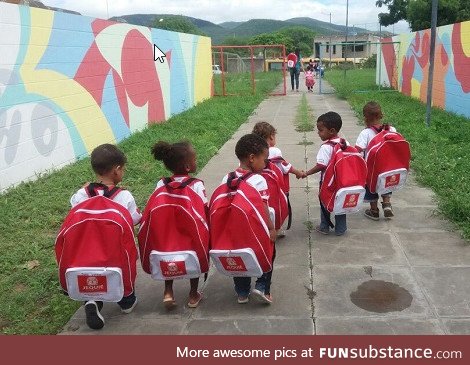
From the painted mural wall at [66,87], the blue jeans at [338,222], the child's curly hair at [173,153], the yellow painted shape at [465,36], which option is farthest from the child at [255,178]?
the yellow painted shape at [465,36]

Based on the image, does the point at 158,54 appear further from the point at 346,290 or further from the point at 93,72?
the point at 346,290

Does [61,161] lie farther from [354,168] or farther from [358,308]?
[358,308]

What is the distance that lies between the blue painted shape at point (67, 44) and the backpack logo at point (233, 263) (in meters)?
5.10

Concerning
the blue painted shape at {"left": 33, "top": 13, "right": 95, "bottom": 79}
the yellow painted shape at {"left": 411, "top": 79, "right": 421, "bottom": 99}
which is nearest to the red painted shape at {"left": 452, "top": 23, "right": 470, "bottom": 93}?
the yellow painted shape at {"left": 411, "top": 79, "right": 421, "bottom": 99}

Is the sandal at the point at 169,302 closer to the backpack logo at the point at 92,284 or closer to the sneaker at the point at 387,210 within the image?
the backpack logo at the point at 92,284

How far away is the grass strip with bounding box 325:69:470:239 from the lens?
5.17 meters

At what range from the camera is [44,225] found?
5164mm

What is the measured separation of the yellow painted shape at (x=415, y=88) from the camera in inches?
608

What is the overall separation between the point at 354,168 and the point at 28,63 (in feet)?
15.9

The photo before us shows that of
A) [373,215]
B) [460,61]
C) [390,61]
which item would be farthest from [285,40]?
[373,215]

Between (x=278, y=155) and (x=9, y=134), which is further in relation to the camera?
(x=9, y=134)
